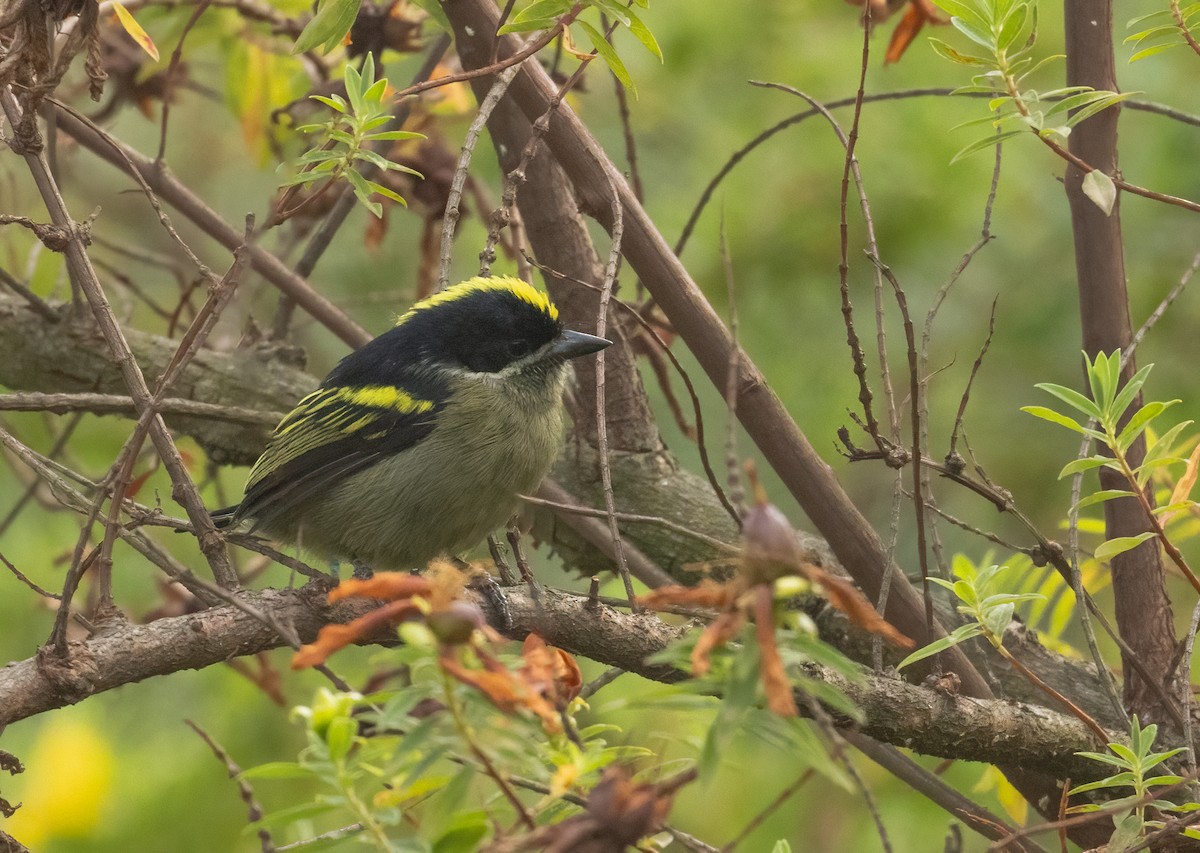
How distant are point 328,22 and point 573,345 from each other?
1.41 meters

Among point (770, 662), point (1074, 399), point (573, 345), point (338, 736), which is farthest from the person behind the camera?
point (573, 345)

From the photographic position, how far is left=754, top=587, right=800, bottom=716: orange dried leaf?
1425 mm

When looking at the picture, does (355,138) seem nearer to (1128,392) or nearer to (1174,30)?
(1128,392)

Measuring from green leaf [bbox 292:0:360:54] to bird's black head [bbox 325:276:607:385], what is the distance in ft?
4.03

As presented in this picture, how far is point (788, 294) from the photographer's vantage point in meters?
→ 6.16

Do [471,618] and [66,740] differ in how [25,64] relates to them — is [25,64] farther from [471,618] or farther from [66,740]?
[66,740]

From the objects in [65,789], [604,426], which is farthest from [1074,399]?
[65,789]

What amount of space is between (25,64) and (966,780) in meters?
4.39

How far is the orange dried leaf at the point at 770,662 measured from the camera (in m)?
1.42

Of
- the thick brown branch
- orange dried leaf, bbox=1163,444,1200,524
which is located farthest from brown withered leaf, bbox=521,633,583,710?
orange dried leaf, bbox=1163,444,1200,524

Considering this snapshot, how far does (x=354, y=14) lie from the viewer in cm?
319

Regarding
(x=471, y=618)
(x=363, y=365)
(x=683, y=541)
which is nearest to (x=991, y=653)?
(x=683, y=541)

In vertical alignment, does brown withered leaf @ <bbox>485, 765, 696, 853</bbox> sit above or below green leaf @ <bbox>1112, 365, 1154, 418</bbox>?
below

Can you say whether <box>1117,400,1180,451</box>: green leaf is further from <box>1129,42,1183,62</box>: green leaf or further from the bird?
the bird
